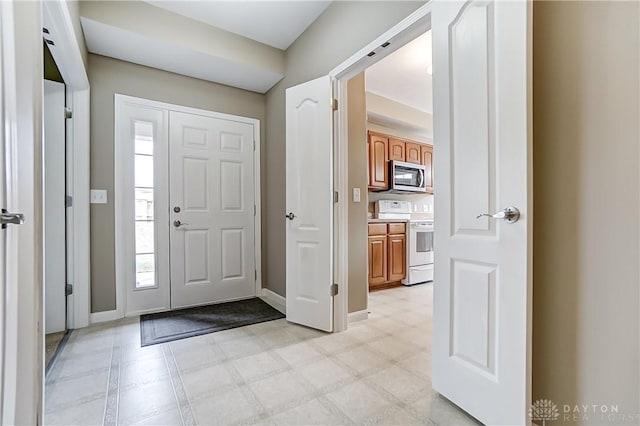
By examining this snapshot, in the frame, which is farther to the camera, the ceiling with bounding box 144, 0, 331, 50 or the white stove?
the white stove

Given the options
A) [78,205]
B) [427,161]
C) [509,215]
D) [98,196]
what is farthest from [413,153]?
[78,205]

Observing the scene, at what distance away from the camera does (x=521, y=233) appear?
A: 1.09 m

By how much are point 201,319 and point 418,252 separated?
2857 millimetres

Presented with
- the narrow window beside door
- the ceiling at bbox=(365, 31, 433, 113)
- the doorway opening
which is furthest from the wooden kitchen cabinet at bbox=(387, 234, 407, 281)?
the doorway opening

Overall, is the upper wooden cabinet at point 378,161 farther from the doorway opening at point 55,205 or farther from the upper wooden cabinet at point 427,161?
the doorway opening at point 55,205

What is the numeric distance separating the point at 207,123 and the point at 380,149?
2348 millimetres

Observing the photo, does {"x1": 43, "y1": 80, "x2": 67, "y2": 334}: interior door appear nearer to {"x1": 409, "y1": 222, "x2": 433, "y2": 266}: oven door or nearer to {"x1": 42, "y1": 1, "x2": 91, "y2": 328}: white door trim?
{"x1": 42, "y1": 1, "x2": 91, "y2": 328}: white door trim

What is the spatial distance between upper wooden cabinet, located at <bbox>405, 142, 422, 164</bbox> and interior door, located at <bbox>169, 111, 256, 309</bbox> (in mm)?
2463

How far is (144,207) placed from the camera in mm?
2764

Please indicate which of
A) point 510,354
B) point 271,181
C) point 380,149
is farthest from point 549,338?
point 380,149

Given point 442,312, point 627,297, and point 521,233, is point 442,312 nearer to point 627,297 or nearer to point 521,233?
point 521,233

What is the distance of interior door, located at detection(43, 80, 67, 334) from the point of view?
224cm

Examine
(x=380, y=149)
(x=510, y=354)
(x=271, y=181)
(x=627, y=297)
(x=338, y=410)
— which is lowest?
(x=338, y=410)

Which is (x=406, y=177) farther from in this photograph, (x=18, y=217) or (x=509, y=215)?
(x=18, y=217)
